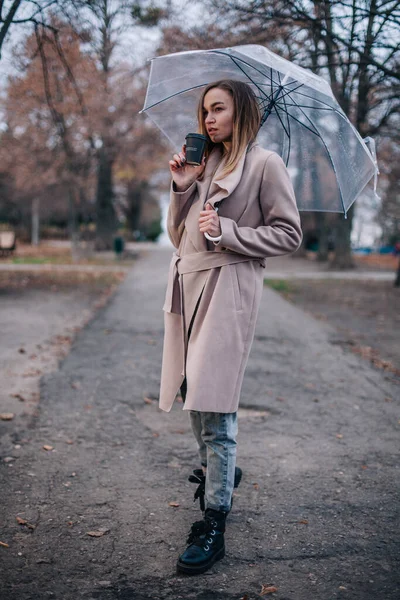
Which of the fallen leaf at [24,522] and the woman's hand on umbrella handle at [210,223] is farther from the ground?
the woman's hand on umbrella handle at [210,223]

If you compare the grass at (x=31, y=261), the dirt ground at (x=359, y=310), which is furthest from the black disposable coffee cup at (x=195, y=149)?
the grass at (x=31, y=261)

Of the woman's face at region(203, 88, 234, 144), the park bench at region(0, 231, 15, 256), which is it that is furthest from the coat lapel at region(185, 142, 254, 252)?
the park bench at region(0, 231, 15, 256)

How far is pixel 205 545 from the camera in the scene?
2.56 meters

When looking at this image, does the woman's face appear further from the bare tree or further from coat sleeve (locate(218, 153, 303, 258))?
the bare tree

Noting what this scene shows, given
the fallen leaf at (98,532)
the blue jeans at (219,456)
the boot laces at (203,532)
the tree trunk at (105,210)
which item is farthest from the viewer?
the tree trunk at (105,210)

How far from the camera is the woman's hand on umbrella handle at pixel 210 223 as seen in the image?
2537 mm

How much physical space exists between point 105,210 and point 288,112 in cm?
2591

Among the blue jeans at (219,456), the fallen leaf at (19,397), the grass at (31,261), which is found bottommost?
the fallen leaf at (19,397)

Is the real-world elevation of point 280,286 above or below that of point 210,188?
below

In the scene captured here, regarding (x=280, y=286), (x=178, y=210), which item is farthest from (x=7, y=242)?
(x=178, y=210)

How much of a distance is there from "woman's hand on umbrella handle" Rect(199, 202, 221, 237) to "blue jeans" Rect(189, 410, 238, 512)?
84 centimetres

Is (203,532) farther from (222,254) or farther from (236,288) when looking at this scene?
(222,254)

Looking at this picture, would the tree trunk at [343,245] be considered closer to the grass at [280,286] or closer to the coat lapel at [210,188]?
the grass at [280,286]

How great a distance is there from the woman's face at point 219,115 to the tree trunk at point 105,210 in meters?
24.6
